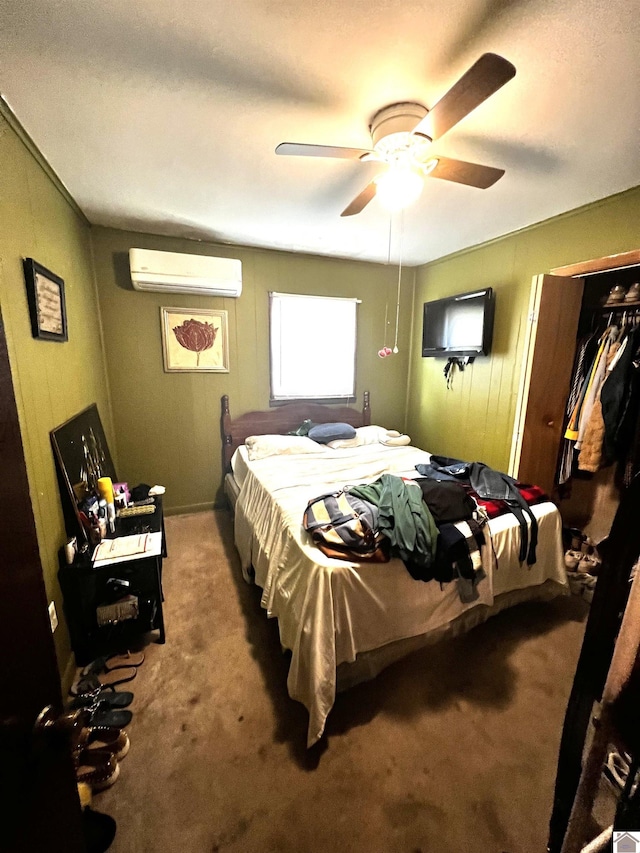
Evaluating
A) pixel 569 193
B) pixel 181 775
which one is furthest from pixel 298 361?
pixel 181 775

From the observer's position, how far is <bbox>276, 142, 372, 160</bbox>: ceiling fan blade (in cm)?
132

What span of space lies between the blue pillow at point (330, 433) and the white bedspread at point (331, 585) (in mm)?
811

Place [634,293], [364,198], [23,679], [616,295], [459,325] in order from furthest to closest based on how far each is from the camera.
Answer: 1. [459,325]
2. [616,295]
3. [634,293]
4. [364,198]
5. [23,679]

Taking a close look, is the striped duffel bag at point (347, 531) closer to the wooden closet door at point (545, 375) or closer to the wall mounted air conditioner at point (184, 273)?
the wooden closet door at point (545, 375)

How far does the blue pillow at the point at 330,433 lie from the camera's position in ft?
10.7

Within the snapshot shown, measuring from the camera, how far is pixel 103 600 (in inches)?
69.7

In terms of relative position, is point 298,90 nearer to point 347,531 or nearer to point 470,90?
point 470,90

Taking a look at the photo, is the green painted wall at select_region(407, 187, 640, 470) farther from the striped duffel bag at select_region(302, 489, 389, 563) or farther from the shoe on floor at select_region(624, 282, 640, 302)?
the striped duffel bag at select_region(302, 489, 389, 563)

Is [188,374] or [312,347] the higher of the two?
[312,347]

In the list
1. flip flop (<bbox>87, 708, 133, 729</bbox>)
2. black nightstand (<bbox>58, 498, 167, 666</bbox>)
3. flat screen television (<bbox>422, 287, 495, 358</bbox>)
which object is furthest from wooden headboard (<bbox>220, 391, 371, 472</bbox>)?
flip flop (<bbox>87, 708, 133, 729</bbox>)

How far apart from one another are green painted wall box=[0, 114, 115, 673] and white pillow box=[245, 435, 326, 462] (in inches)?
51.7

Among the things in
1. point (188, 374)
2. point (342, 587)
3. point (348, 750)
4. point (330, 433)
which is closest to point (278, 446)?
point (330, 433)

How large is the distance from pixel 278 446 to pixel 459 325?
1982mm

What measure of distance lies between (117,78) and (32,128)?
23.3 inches
